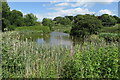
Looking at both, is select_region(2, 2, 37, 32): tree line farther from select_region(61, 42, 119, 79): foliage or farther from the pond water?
select_region(61, 42, 119, 79): foliage

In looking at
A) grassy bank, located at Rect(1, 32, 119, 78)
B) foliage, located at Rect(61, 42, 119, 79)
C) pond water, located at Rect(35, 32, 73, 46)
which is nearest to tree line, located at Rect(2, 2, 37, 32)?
pond water, located at Rect(35, 32, 73, 46)

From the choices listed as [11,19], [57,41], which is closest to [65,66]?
[57,41]

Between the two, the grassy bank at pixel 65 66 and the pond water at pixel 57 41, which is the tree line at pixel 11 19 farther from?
the grassy bank at pixel 65 66

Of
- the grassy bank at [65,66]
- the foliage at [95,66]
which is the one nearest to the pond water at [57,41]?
the grassy bank at [65,66]

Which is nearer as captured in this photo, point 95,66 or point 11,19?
point 95,66

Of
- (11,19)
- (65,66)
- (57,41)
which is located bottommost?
(65,66)

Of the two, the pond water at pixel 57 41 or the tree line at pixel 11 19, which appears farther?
the tree line at pixel 11 19

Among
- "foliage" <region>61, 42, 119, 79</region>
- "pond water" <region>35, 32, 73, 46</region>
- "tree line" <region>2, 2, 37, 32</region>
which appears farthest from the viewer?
"tree line" <region>2, 2, 37, 32</region>

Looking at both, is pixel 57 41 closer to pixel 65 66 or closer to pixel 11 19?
pixel 65 66

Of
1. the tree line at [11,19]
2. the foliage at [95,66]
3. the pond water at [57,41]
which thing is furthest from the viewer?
the tree line at [11,19]

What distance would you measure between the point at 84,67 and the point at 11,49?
1.80 metres

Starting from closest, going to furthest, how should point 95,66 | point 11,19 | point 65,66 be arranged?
point 95,66
point 65,66
point 11,19

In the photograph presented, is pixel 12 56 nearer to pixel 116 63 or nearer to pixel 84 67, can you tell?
pixel 84 67

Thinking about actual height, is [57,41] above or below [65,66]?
above
